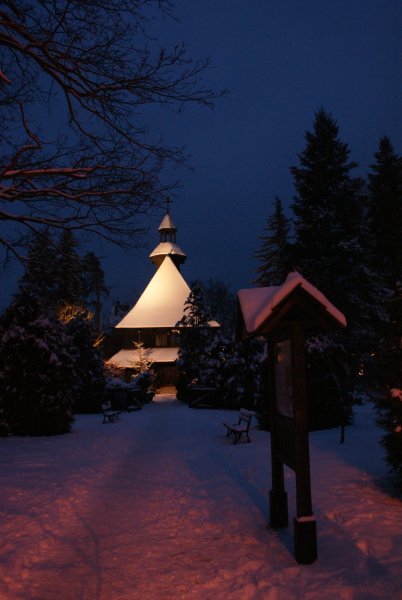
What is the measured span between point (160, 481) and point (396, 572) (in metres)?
4.94

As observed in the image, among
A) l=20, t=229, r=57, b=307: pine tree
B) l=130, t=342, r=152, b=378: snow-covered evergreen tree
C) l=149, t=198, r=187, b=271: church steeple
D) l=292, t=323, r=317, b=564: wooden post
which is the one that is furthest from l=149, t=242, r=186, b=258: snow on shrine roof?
l=292, t=323, r=317, b=564: wooden post

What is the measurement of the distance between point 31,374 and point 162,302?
25.5m

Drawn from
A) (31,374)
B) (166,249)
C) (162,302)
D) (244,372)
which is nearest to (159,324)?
(162,302)

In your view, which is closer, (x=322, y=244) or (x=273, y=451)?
(x=273, y=451)

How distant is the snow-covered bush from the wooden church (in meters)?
20.0

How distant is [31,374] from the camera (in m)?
13.7

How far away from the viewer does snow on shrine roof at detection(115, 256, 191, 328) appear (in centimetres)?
3747

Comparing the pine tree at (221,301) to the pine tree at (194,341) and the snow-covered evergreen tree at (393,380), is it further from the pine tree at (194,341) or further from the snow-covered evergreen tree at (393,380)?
the snow-covered evergreen tree at (393,380)

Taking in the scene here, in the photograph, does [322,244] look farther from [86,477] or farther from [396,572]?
[396,572]

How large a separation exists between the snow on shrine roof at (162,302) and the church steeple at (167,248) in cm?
115

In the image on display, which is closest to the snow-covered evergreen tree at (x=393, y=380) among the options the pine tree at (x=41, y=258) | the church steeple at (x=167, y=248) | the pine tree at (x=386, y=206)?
the pine tree at (x=41, y=258)

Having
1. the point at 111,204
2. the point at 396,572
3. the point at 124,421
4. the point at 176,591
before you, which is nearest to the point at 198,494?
the point at 176,591

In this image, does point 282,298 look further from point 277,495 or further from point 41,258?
point 41,258

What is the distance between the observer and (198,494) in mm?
7289
